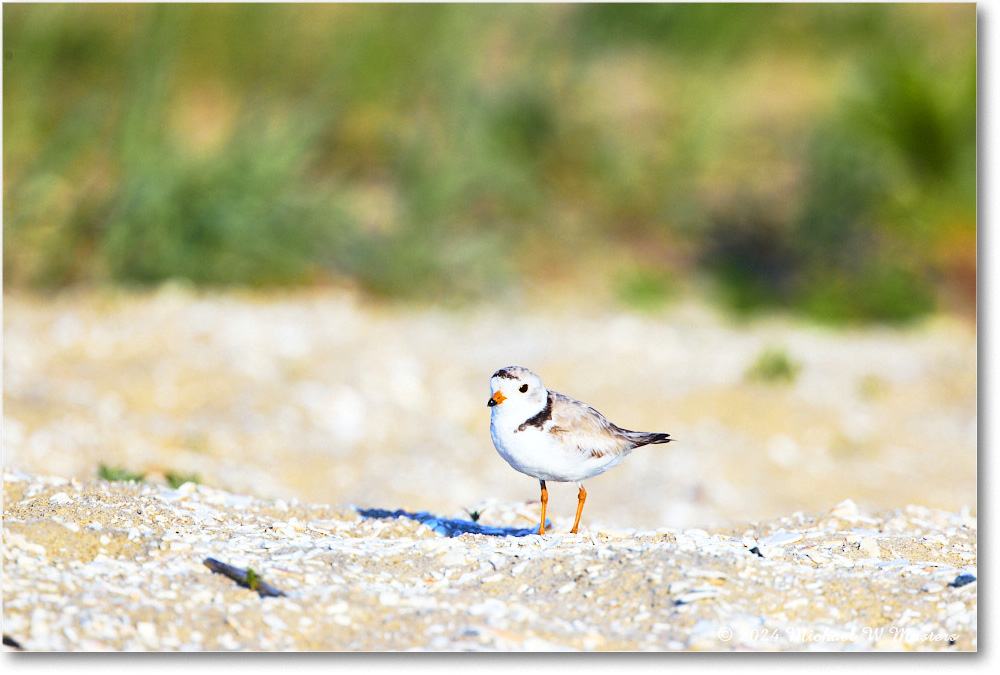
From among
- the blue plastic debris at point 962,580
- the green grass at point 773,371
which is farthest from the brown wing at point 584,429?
the green grass at point 773,371

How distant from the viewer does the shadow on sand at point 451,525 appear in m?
3.22

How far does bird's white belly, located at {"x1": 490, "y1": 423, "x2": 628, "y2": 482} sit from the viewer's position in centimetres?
279

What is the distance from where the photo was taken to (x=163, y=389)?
544cm

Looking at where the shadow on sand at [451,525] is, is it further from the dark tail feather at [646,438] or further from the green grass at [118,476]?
the green grass at [118,476]

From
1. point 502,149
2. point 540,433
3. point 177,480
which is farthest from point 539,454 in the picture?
point 502,149

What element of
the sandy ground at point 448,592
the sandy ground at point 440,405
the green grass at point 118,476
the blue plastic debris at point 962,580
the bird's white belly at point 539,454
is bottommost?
the sandy ground at point 448,592

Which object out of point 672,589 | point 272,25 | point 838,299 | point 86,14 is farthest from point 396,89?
point 672,589

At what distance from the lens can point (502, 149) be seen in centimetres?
957

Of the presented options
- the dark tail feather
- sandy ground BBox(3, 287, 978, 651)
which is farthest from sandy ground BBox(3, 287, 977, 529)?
the dark tail feather

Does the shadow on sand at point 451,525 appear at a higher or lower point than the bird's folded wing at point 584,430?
lower

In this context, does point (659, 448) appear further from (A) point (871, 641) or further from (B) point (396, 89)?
(B) point (396, 89)

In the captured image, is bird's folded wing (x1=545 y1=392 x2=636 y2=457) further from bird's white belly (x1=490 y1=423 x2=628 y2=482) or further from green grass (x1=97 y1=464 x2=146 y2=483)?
green grass (x1=97 y1=464 x2=146 y2=483)

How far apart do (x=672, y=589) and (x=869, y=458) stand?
129 inches

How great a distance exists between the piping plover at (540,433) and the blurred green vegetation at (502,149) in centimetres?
470
